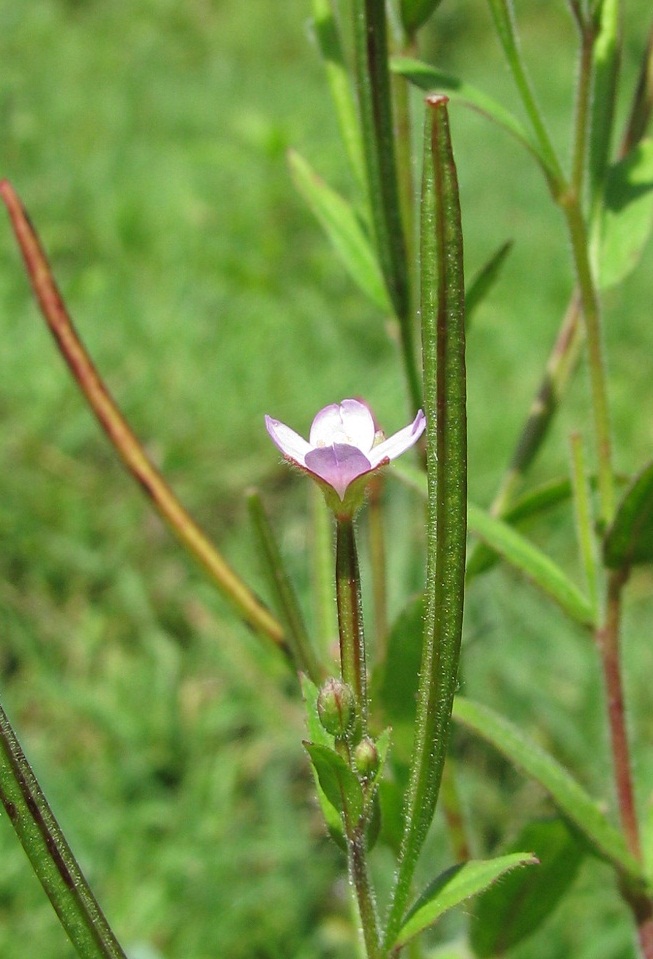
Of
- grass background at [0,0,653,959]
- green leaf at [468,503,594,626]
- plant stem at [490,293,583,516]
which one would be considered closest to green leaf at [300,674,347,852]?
green leaf at [468,503,594,626]

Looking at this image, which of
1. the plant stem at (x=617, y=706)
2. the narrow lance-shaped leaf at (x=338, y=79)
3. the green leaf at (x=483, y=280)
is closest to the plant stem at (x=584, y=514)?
the plant stem at (x=617, y=706)

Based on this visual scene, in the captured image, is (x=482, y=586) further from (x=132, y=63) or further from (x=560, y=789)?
(x=132, y=63)

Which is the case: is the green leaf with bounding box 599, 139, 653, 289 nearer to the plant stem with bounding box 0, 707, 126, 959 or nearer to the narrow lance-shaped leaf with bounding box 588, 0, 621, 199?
the narrow lance-shaped leaf with bounding box 588, 0, 621, 199

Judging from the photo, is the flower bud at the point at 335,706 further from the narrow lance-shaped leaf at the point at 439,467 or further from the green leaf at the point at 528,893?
the green leaf at the point at 528,893

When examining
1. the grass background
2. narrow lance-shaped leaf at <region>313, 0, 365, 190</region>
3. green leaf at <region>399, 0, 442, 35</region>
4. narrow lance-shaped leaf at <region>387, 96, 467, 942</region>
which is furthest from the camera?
the grass background

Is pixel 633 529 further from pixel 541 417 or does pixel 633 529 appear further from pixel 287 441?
pixel 287 441

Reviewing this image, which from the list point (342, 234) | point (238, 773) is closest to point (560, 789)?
point (342, 234)
